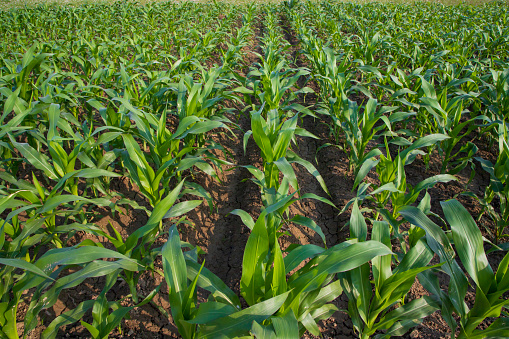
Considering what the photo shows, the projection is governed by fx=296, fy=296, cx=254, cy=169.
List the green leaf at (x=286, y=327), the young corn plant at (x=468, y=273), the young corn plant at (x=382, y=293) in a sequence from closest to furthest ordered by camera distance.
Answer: the green leaf at (x=286, y=327) → the young corn plant at (x=468, y=273) → the young corn plant at (x=382, y=293)

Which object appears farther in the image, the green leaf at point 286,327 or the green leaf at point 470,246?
the green leaf at point 470,246

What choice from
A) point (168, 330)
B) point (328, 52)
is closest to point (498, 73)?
point (328, 52)

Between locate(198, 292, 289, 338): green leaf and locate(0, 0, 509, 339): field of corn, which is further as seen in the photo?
locate(0, 0, 509, 339): field of corn

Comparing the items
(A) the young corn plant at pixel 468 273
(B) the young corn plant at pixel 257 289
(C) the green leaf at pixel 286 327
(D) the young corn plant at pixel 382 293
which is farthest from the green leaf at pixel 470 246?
(C) the green leaf at pixel 286 327

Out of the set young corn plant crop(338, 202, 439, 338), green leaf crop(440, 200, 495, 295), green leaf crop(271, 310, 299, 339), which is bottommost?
young corn plant crop(338, 202, 439, 338)

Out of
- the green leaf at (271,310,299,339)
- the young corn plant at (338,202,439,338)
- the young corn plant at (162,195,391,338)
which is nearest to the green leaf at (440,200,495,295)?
the young corn plant at (338,202,439,338)

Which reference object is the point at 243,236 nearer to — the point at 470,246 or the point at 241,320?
the point at 241,320

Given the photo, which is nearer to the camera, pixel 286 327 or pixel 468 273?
pixel 286 327

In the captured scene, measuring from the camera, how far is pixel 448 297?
124 cm

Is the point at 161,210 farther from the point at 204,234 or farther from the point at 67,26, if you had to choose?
the point at 67,26

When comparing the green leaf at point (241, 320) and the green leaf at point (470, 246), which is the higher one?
the green leaf at point (470, 246)

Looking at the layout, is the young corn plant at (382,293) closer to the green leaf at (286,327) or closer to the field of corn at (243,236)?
the field of corn at (243,236)

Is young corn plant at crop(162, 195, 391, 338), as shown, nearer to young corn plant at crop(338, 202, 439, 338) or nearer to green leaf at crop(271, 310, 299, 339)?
green leaf at crop(271, 310, 299, 339)

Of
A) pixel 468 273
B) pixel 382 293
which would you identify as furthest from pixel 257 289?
pixel 468 273
